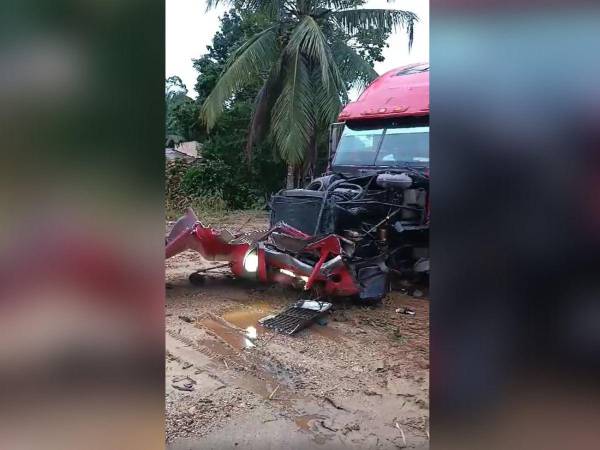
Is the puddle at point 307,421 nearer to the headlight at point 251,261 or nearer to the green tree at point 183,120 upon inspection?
the headlight at point 251,261

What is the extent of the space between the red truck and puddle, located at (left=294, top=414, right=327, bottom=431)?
207 centimetres

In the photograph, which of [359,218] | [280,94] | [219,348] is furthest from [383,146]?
[280,94]

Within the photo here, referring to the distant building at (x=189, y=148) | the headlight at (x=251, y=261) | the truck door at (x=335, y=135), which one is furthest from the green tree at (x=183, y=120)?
the headlight at (x=251, y=261)

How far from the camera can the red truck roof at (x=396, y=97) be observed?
6.55 m

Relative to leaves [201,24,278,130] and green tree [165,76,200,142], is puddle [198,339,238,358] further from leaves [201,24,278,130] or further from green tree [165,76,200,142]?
green tree [165,76,200,142]

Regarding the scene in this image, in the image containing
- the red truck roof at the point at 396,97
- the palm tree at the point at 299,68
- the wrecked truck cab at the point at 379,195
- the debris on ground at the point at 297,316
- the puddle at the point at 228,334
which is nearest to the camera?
the puddle at the point at 228,334

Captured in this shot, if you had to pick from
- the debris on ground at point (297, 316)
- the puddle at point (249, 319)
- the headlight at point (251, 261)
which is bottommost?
the puddle at point (249, 319)

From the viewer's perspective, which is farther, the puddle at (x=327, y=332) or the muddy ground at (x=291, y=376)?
the puddle at (x=327, y=332)
